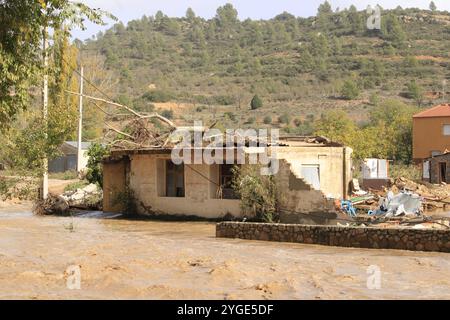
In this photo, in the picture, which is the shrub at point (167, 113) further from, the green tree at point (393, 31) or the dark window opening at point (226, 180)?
the dark window opening at point (226, 180)

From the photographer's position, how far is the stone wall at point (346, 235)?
58.1ft

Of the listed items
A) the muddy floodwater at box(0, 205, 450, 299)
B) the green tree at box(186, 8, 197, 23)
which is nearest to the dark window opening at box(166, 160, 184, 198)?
the muddy floodwater at box(0, 205, 450, 299)

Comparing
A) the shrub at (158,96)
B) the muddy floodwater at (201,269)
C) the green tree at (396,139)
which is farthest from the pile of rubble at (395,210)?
the shrub at (158,96)

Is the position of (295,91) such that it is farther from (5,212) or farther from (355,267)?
(355,267)

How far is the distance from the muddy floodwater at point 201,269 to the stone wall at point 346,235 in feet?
1.43

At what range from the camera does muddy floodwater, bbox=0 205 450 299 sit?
11938 mm

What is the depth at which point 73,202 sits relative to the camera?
1310 inches

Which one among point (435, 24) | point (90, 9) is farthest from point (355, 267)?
point (435, 24)

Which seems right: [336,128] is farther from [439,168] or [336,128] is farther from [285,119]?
[285,119]

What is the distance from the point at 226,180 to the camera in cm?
2627

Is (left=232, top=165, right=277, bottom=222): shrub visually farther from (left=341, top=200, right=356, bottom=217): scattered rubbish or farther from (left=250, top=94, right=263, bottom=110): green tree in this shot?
(left=250, top=94, right=263, bottom=110): green tree

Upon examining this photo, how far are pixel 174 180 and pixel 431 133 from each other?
3342 cm

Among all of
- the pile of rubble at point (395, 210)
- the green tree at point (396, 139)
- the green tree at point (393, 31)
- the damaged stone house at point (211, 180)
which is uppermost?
the green tree at point (393, 31)

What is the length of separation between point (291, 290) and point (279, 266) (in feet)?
9.87
